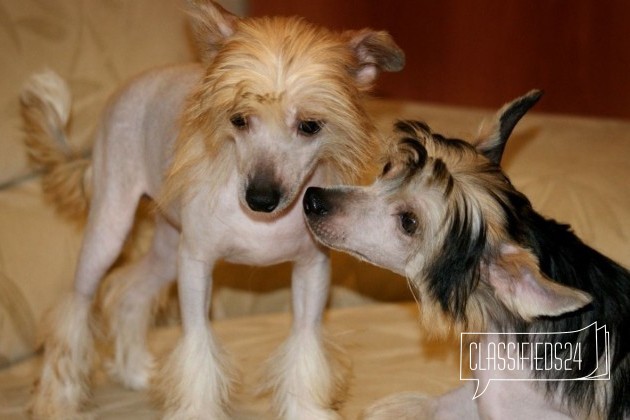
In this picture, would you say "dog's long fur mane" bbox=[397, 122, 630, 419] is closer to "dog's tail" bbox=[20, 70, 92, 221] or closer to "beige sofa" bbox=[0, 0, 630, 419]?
"beige sofa" bbox=[0, 0, 630, 419]

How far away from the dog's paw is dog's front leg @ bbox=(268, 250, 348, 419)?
0.10m

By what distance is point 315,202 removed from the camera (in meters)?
2.27

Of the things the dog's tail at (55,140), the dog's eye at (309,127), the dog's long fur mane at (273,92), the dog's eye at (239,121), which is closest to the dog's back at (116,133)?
the dog's tail at (55,140)

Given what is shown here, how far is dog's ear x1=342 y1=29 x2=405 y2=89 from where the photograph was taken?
2377 mm

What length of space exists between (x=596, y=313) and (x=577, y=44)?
1.85m

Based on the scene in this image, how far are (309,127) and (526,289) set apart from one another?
24.8 inches

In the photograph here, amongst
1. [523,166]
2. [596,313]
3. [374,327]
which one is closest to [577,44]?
[523,166]

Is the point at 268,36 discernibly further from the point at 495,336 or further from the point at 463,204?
the point at 495,336

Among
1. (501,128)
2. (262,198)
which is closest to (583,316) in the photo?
(501,128)

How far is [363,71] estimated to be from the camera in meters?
2.43

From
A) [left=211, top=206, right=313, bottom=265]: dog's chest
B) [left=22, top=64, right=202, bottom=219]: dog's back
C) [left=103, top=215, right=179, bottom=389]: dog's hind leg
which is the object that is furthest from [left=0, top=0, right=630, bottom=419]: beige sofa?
[left=211, top=206, right=313, bottom=265]: dog's chest

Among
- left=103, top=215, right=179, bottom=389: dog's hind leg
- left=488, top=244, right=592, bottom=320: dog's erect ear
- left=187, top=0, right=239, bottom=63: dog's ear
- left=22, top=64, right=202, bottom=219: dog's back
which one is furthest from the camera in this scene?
left=103, top=215, right=179, bottom=389: dog's hind leg

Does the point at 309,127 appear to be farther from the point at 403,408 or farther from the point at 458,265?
the point at 403,408

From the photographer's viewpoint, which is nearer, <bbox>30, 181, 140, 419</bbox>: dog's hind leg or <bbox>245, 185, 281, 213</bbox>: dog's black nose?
<bbox>245, 185, 281, 213</bbox>: dog's black nose
